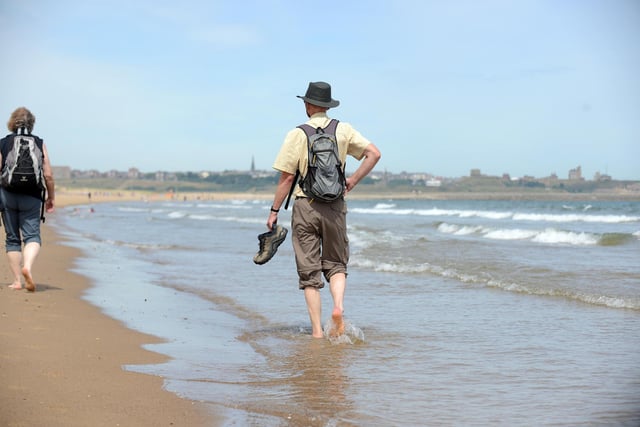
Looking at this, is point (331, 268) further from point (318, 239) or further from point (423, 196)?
point (423, 196)

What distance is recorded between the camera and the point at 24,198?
692cm

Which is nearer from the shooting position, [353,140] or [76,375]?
[76,375]

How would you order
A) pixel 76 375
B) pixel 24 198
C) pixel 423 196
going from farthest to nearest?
1. pixel 423 196
2. pixel 24 198
3. pixel 76 375

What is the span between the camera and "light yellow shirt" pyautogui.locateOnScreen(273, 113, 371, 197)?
5.23 m

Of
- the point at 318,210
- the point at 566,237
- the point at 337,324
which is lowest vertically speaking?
the point at 566,237

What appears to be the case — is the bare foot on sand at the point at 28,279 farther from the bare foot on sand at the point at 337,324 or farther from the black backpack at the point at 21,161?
the bare foot on sand at the point at 337,324

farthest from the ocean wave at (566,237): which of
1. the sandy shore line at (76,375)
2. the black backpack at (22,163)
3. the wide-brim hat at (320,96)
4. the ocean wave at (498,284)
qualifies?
the sandy shore line at (76,375)

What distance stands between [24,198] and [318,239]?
10.3 feet

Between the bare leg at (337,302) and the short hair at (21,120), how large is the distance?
3.33 metres

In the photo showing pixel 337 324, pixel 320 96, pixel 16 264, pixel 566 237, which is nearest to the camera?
pixel 320 96

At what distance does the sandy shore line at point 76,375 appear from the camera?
3.37m

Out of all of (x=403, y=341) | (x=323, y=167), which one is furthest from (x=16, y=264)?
(x=403, y=341)

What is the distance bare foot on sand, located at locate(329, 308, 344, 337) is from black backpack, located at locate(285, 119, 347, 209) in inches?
32.7

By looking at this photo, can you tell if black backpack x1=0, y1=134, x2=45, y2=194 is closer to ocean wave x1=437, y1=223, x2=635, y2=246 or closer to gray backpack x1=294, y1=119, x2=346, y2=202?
gray backpack x1=294, y1=119, x2=346, y2=202
